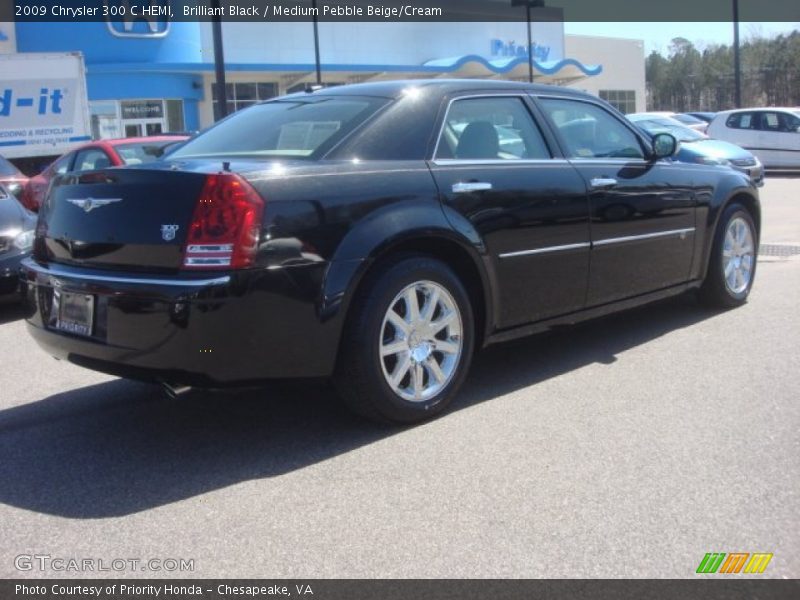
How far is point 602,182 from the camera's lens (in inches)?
207

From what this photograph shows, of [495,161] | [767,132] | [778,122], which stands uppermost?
[778,122]

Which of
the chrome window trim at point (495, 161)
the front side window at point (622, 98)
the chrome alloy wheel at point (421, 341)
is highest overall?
the front side window at point (622, 98)

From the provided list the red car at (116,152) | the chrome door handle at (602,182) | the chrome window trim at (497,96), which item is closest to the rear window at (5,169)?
the red car at (116,152)

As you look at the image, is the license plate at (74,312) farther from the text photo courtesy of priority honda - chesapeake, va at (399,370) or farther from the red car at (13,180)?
the red car at (13,180)

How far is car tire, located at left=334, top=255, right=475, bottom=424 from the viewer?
400 centimetres

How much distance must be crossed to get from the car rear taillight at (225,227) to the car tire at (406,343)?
0.62 m

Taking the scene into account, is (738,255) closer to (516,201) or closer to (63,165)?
(516,201)

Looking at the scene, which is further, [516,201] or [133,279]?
[516,201]

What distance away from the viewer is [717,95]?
7362 centimetres

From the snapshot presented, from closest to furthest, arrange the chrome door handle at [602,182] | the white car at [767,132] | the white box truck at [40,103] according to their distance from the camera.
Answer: the chrome door handle at [602,182]
the white box truck at [40,103]
the white car at [767,132]

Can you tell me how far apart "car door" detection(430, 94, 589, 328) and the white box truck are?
1826cm

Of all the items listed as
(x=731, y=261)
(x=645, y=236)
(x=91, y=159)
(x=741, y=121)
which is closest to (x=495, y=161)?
(x=645, y=236)

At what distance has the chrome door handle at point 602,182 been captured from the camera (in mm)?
5203

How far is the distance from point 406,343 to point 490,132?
138 centimetres
